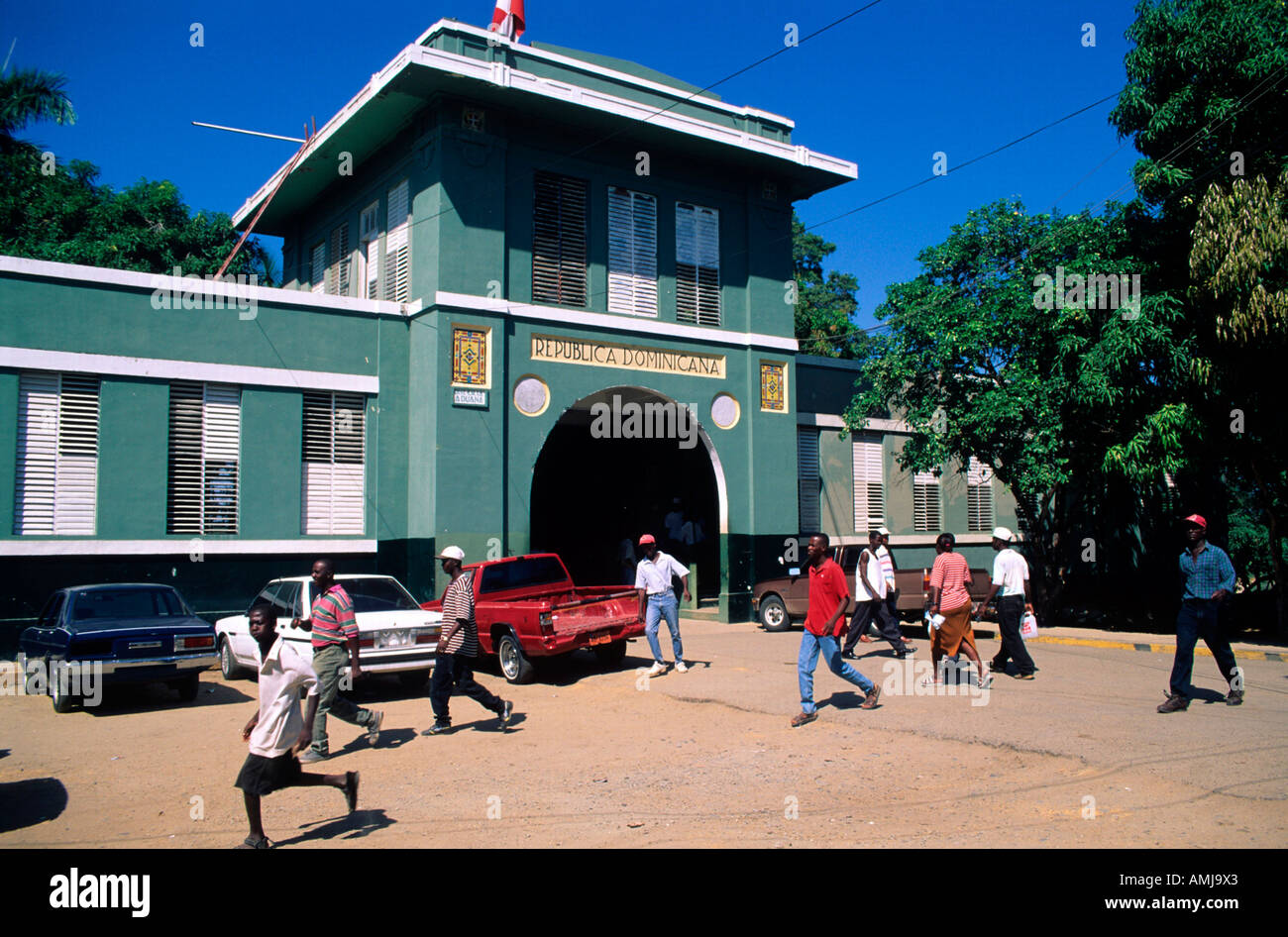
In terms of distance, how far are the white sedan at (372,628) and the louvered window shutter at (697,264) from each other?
368 inches

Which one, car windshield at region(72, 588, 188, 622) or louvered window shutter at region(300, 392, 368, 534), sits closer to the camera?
car windshield at region(72, 588, 188, 622)

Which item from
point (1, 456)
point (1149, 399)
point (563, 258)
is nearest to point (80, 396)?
point (1, 456)

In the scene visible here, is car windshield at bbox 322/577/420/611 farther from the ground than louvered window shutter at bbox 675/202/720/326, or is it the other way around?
louvered window shutter at bbox 675/202/720/326

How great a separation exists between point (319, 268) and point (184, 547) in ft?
29.6

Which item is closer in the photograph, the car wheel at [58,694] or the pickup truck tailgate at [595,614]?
the car wheel at [58,694]

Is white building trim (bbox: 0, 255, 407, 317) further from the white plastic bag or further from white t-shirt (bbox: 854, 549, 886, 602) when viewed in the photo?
the white plastic bag

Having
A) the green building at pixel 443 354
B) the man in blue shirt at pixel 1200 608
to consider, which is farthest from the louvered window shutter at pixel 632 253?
the man in blue shirt at pixel 1200 608

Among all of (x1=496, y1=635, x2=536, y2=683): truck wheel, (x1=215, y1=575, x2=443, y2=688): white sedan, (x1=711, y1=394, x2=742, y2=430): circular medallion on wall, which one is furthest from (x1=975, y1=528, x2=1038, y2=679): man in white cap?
(x1=711, y1=394, x2=742, y2=430): circular medallion on wall

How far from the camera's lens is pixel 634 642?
16.8m

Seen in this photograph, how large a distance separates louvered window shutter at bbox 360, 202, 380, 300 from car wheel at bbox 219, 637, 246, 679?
7.96 m

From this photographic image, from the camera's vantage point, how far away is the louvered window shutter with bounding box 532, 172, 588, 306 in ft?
58.3

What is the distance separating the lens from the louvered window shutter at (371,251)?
62.0ft

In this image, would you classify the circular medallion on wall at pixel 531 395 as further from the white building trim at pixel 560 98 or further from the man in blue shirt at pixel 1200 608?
the man in blue shirt at pixel 1200 608

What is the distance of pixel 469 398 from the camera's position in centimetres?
1639
